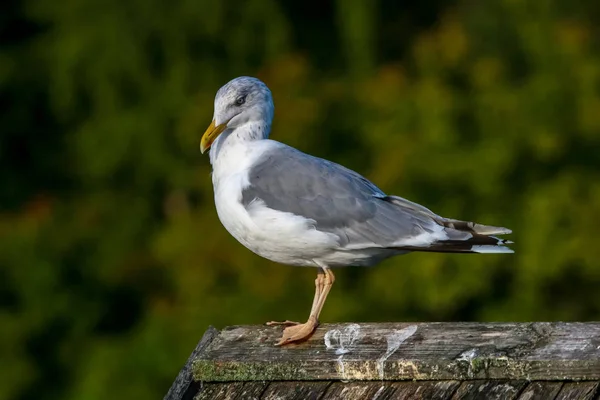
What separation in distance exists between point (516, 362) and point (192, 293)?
8.27 m

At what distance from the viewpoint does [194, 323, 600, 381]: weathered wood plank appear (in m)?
3.53

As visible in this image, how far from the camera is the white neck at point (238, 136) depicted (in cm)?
503

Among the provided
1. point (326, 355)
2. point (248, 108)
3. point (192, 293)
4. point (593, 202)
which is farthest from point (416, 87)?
point (326, 355)

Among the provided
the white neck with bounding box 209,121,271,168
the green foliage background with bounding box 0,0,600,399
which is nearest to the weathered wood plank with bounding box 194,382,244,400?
the white neck with bounding box 209,121,271,168

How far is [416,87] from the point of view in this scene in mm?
11836

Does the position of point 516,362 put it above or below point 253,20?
below

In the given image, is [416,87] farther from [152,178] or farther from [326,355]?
[326,355]

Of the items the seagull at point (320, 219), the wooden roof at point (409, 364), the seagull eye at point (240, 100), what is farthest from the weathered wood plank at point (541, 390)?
the seagull eye at point (240, 100)

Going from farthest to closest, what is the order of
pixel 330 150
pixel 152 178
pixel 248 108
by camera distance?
1. pixel 152 178
2. pixel 330 150
3. pixel 248 108

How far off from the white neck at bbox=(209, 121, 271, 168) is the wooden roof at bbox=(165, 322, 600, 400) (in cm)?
119

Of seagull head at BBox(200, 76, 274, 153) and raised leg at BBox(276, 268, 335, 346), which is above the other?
seagull head at BBox(200, 76, 274, 153)

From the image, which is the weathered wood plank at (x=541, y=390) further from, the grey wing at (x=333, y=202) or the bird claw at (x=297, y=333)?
the grey wing at (x=333, y=202)

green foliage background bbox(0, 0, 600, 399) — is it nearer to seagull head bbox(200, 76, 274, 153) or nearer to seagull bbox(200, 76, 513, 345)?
seagull head bbox(200, 76, 274, 153)

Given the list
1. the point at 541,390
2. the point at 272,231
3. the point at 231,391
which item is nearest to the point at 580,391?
the point at 541,390
